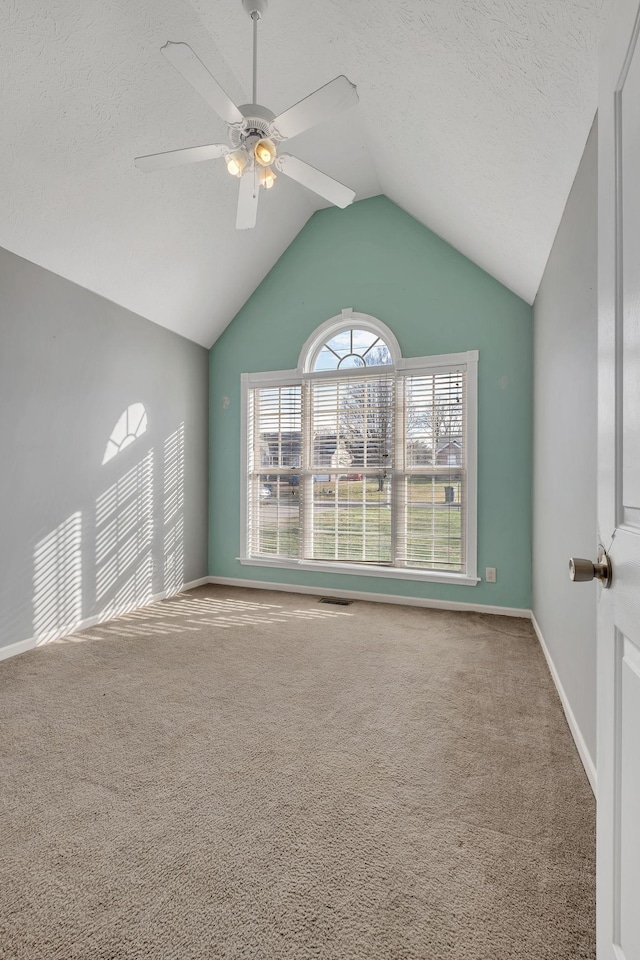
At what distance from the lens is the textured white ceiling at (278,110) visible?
1728 millimetres

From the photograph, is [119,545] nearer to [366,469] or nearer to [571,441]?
[366,469]

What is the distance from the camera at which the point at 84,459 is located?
134 inches

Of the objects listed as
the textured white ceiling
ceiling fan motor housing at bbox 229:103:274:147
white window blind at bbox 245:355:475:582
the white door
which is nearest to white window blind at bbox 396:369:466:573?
white window blind at bbox 245:355:475:582

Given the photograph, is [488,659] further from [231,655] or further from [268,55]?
[268,55]

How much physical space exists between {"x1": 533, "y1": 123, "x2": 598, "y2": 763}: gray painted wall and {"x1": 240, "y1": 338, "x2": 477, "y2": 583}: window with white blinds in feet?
2.88

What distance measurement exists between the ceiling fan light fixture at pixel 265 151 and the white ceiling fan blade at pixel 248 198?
18cm

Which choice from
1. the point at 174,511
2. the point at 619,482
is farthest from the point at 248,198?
the point at 174,511

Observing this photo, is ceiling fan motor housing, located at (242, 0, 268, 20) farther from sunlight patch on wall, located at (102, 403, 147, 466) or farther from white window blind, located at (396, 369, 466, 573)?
sunlight patch on wall, located at (102, 403, 147, 466)

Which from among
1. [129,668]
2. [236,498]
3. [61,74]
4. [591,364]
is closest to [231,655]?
[129,668]

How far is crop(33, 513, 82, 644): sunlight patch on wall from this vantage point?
3065 mm

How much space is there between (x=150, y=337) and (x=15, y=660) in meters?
2.70

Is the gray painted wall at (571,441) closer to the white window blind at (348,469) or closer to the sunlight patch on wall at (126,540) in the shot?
the white window blind at (348,469)

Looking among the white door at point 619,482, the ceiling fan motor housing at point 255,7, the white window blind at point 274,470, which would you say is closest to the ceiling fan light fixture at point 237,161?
the ceiling fan motor housing at point 255,7

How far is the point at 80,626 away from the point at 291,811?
2.53 meters
